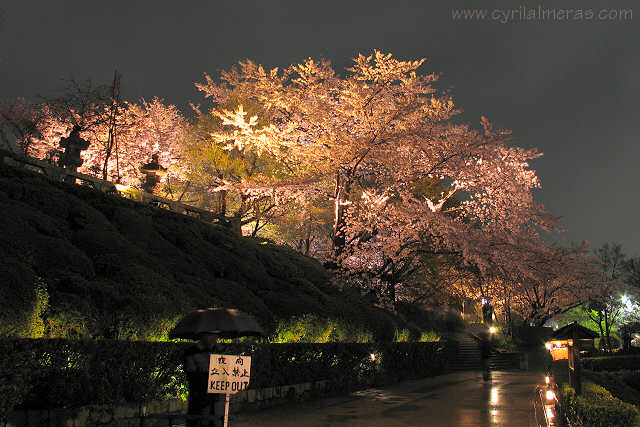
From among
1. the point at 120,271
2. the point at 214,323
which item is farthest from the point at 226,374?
the point at 120,271

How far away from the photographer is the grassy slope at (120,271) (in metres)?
9.41

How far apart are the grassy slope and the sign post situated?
4.24m

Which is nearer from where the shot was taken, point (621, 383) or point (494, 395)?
point (494, 395)

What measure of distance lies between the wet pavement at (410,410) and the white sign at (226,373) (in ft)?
15.3

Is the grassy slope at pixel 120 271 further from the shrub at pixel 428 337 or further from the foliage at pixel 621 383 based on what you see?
the foliage at pixel 621 383

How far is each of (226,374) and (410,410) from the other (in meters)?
8.25

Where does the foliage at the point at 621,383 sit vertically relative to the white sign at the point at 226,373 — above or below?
below

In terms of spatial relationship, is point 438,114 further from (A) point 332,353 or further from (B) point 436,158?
(A) point 332,353

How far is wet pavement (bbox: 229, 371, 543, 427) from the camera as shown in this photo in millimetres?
10945

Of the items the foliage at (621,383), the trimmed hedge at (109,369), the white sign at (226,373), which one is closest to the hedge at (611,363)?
the foliage at (621,383)

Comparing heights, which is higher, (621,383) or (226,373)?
(226,373)

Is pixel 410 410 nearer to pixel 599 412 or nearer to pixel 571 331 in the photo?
pixel 571 331

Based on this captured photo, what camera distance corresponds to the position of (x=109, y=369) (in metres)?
8.57

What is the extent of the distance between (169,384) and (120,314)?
5.29ft
